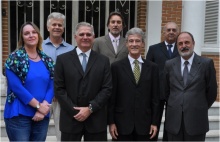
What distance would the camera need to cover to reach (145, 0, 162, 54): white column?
7.25 metres

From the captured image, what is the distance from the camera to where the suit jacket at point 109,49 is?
4.10m

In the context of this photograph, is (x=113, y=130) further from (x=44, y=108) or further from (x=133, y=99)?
(x=44, y=108)

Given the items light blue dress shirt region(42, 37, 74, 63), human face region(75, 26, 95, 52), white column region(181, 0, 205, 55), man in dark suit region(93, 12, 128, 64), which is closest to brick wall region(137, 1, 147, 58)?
white column region(181, 0, 205, 55)

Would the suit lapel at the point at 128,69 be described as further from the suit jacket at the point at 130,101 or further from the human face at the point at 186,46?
the human face at the point at 186,46

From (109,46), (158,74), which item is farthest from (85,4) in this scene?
(158,74)

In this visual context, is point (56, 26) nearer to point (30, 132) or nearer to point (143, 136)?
point (30, 132)

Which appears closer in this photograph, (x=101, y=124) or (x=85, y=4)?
(x=101, y=124)

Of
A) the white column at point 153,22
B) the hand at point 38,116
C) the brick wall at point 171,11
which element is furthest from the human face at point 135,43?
the brick wall at point 171,11

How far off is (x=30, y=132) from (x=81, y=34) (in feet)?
3.91

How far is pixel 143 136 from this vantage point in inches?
142

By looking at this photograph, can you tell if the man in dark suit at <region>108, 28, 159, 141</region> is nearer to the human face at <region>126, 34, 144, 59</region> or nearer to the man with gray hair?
the human face at <region>126, 34, 144, 59</region>

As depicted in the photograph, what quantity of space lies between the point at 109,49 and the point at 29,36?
1159 millimetres

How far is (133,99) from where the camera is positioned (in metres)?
3.53

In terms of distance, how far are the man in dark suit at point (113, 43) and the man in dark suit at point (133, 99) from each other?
51 cm
